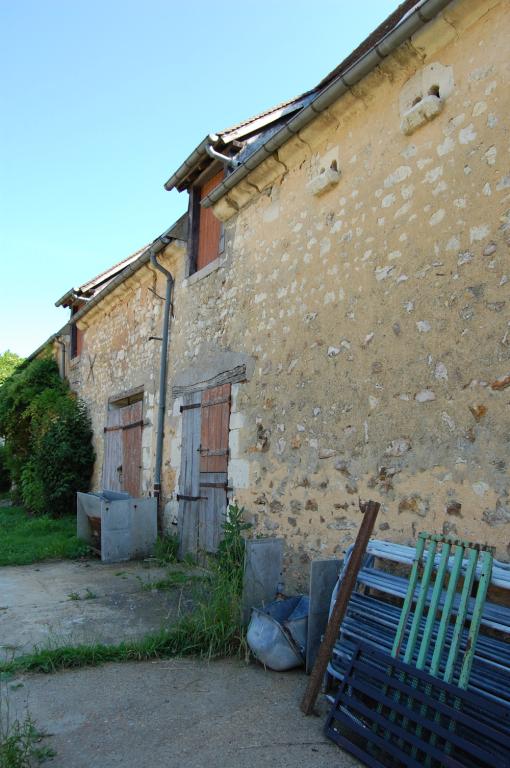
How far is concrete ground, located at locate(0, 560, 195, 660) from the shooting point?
4.02 metres

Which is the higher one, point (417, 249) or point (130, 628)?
point (417, 249)

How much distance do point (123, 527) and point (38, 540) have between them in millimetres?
→ 1887

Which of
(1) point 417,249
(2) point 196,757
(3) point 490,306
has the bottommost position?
(2) point 196,757

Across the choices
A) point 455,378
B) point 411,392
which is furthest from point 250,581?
point 455,378

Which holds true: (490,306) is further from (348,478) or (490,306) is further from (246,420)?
(246,420)

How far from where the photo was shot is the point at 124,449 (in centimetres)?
916

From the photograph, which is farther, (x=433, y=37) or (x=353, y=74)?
(x=353, y=74)

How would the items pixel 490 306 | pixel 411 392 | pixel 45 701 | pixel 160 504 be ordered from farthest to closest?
1. pixel 160 504
2. pixel 411 392
3. pixel 490 306
4. pixel 45 701

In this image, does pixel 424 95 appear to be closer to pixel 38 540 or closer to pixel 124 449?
pixel 124 449

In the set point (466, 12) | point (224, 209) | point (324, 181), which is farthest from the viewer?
point (224, 209)

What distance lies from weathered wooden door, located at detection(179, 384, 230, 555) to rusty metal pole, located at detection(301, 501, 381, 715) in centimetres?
304

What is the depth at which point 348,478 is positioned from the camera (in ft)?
13.9

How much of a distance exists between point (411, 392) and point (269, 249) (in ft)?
8.31

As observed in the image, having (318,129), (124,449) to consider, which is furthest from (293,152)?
(124,449)
